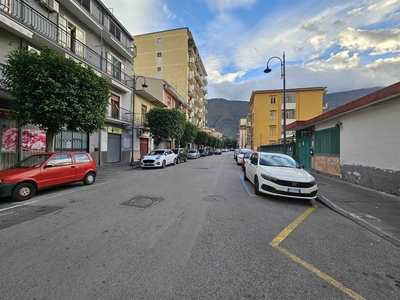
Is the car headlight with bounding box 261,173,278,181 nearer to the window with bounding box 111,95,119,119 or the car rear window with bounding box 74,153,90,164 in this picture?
the car rear window with bounding box 74,153,90,164

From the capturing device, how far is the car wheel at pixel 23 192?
18.7ft

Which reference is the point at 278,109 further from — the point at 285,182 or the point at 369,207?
the point at 285,182

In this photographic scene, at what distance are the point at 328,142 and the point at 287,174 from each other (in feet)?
24.0

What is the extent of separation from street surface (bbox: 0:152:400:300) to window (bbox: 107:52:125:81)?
15.8m

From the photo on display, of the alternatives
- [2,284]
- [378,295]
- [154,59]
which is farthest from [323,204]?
[154,59]

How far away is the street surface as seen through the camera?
2207mm

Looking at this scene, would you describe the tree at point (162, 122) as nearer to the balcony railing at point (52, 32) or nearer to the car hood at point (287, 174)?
the balcony railing at point (52, 32)

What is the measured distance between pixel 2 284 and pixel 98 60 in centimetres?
1810

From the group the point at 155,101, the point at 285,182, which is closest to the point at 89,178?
the point at 285,182

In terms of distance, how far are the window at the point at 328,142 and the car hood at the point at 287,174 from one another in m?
5.80

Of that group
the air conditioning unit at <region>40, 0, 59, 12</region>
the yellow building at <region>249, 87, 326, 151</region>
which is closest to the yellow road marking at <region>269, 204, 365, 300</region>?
the air conditioning unit at <region>40, 0, 59, 12</region>

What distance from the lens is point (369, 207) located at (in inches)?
217

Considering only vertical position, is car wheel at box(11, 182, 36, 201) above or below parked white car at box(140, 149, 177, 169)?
below

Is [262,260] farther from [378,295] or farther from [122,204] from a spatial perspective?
[122,204]
